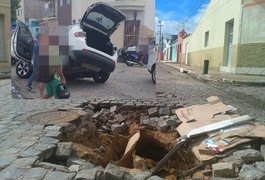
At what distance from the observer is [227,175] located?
3406 millimetres

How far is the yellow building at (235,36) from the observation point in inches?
547

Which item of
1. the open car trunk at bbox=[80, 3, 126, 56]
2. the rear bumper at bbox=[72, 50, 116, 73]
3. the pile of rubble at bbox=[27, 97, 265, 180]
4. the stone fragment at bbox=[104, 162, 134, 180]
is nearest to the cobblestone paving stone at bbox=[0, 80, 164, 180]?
the pile of rubble at bbox=[27, 97, 265, 180]

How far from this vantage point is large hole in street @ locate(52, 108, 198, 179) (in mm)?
4336

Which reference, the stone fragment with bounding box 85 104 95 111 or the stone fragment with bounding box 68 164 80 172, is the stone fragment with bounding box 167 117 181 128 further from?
the stone fragment with bounding box 68 164 80 172

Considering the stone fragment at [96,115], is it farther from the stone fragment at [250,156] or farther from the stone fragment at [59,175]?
the stone fragment at [250,156]

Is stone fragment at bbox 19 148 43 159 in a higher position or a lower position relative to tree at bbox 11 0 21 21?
lower

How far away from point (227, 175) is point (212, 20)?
17.6 metres

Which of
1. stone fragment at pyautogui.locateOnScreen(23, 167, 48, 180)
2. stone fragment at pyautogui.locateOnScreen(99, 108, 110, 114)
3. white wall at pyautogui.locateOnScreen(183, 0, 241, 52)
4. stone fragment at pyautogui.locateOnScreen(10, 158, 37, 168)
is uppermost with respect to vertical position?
white wall at pyautogui.locateOnScreen(183, 0, 241, 52)

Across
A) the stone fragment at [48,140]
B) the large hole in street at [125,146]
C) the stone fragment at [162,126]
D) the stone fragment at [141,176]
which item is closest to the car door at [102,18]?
the large hole in street at [125,146]

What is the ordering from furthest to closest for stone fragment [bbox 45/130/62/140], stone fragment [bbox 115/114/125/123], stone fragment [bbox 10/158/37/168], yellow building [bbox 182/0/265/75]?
yellow building [bbox 182/0/265/75]
stone fragment [bbox 115/114/125/123]
stone fragment [bbox 45/130/62/140]
stone fragment [bbox 10/158/37/168]

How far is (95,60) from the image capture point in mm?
6434

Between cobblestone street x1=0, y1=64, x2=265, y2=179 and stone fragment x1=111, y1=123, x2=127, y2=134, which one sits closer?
cobblestone street x1=0, y1=64, x2=265, y2=179

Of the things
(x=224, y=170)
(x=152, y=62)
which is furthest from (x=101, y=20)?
(x=224, y=170)

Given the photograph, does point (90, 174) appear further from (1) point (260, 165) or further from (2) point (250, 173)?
(1) point (260, 165)
